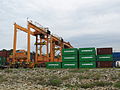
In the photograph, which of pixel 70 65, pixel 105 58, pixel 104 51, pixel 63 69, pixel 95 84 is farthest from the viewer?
pixel 70 65

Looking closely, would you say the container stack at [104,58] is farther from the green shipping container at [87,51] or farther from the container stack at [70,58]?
the container stack at [70,58]

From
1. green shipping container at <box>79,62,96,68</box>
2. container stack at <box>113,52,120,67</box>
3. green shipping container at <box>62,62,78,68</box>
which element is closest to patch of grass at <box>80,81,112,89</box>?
green shipping container at <box>79,62,96,68</box>

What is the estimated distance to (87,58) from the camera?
2369 cm

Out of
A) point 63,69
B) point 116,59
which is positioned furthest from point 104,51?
point 63,69

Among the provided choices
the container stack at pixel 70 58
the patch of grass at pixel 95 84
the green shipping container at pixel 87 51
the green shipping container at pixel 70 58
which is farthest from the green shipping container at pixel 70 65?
the patch of grass at pixel 95 84

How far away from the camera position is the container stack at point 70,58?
24.3m

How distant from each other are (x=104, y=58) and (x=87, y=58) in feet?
7.89

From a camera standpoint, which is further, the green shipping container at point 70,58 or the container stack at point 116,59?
the container stack at point 116,59

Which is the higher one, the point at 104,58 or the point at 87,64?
the point at 104,58

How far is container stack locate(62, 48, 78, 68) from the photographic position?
79.6 feet

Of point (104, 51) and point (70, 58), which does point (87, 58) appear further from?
point (104, 51)

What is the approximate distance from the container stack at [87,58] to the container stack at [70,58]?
2.43 ft

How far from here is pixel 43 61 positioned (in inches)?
1426

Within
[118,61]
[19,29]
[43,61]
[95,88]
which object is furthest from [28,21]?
[95,88]
